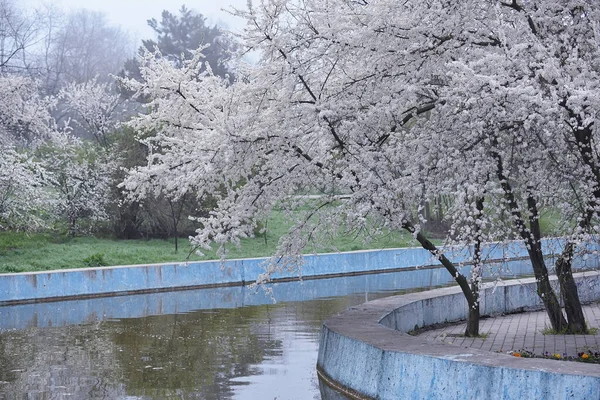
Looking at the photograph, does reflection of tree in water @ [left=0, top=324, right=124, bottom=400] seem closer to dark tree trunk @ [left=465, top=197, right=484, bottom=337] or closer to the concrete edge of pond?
the concrete edge of pond

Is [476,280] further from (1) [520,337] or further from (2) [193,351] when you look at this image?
(2) [193,351]

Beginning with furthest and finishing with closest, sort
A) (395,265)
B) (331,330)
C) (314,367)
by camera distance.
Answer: (395,265) < (314,367) < (331,330)

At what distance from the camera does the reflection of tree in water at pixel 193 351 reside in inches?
466

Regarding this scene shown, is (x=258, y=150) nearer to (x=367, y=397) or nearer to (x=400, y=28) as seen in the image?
(x=400, y=28)

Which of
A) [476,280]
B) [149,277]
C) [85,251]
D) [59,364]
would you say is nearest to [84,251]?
[85,251]

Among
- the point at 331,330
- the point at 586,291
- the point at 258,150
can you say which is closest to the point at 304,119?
the point at 258,150

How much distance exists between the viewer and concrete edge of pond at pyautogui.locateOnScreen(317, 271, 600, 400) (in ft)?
27.7

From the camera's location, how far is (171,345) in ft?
52.3

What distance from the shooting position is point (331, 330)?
40.3 feet

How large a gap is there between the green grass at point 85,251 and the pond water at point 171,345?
15.8 ft

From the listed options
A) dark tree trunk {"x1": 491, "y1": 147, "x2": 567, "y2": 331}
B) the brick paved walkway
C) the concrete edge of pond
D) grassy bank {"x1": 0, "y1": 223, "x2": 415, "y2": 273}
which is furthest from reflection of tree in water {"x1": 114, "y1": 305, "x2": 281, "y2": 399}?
grassy bank {"x1": 0, "y1": 223, "x2": 415, "y2": 273}

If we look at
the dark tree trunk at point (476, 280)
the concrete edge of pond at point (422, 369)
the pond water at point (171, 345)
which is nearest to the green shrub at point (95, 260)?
the pond water at point (171, 345)

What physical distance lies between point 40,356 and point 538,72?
30.2ft

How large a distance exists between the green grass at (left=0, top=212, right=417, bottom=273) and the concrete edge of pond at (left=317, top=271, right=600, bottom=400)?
1429 centimetres
